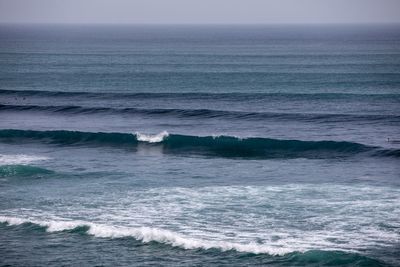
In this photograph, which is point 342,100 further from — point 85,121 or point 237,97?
point 85,121

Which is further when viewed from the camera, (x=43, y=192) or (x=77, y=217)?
(x=43, y=192)

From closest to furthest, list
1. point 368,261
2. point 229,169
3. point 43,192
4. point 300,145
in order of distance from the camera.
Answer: point 368,261 < point 43,192 < point 229,169 < point 300,145

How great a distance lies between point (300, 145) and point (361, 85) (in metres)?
34.8

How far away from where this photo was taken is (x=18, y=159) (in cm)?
4666

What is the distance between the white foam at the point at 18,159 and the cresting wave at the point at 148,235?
13504 mm

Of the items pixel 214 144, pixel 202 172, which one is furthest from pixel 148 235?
pixel 214 144

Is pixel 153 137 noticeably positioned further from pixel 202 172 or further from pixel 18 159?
pixel 202 172

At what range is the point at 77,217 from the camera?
32.7 meters

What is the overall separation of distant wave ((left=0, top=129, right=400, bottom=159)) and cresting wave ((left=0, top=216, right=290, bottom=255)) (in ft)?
61.3

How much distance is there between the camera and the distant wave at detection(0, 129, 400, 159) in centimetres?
4788

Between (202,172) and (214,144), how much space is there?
9.05 meters

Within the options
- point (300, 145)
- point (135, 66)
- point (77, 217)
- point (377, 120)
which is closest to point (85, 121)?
point (300, 145)

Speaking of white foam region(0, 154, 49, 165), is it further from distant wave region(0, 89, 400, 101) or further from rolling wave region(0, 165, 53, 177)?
distant wave region(0, 89, 400, 101)

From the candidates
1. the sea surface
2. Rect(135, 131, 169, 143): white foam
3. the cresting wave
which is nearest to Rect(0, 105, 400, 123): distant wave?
the sea surface
